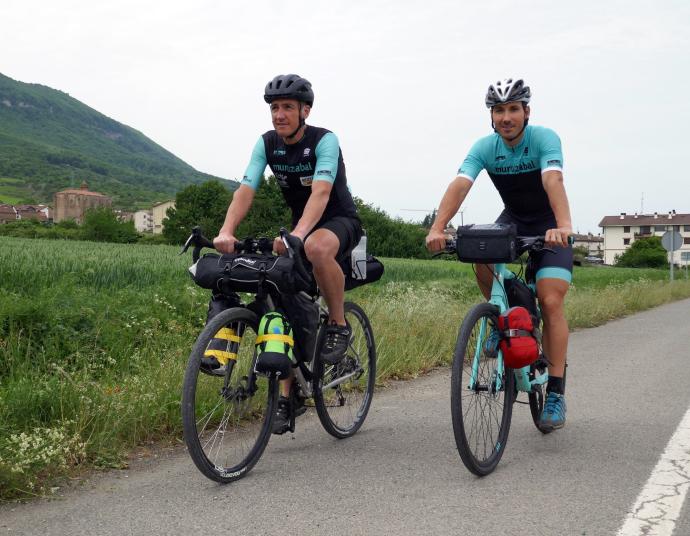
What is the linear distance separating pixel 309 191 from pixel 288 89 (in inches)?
26.6

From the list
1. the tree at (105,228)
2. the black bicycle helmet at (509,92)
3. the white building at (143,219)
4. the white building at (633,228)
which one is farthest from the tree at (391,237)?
the white building at (143,219)

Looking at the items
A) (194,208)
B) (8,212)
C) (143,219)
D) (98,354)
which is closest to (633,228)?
(194,208)

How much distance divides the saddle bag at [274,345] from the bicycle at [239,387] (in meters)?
0.08

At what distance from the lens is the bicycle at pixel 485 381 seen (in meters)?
3.90

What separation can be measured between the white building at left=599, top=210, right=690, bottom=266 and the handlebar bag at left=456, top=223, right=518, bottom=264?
151 m

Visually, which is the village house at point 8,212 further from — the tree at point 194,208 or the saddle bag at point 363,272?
the saddle bag at point 363,272

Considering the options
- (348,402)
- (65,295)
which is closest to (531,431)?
(348,402)

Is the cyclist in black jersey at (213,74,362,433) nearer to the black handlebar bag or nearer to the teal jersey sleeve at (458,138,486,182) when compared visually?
the black handlebar bag

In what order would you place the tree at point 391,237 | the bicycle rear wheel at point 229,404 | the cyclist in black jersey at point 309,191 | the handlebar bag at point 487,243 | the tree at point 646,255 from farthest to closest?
1. the tree at point 646,255
2. the tree at point 391,237
3. the cyclist in black jersey at point 309,191
4. the handlebar bag at point 487,243
5. the bicycle rear wheel at point 229,404

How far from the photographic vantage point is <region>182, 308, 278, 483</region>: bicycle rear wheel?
3.69 metres

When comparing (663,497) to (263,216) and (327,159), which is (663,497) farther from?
(263,216)

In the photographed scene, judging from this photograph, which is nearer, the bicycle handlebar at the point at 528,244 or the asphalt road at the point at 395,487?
the asphalt road at the point at 395,487

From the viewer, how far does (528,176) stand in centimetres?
480

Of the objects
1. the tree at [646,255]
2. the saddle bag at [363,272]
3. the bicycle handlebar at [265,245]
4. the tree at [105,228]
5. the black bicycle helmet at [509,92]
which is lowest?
the tree at [646,255]
